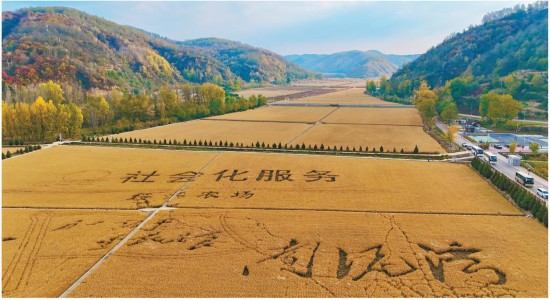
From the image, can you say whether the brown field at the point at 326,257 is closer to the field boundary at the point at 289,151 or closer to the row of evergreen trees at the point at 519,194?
the row of evergreen trees at the point at 519,194

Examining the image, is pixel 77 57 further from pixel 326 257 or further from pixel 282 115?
pixel 326 257

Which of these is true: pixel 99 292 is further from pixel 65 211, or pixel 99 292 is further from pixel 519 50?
pixel 519 50

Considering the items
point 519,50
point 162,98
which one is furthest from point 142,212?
point 519,50

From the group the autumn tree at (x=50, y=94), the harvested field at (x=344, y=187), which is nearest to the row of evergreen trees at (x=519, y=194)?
the harvested field at (x=344, y=187)

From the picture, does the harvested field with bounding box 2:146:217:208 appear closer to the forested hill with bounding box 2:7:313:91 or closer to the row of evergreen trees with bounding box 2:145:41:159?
the row of evergreen trees with bounding box 2:145:41:159

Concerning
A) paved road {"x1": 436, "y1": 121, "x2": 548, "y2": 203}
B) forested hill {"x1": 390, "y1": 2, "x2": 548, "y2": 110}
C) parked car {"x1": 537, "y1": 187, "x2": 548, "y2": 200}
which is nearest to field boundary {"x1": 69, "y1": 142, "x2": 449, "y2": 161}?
paved road {"x1": 436, "y1": 121, "x2": 548, "y2": 203}

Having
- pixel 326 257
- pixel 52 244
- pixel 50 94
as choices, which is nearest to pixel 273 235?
pixel 326 257
